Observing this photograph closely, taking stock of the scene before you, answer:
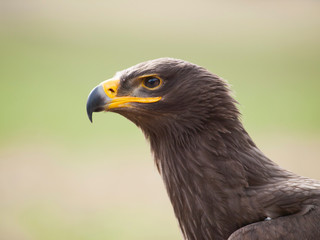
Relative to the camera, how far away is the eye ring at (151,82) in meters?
1.65

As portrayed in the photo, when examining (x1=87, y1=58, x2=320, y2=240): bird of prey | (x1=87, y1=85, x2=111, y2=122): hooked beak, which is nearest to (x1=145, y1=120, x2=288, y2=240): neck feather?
(x1=87, y1=58, x2=320, y2=240): bird of prey

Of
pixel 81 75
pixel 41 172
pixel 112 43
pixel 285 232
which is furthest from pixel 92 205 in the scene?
pixel 285 232

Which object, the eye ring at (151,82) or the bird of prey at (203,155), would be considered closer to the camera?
the bird of prey at (203,155)

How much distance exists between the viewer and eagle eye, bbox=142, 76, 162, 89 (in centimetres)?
165

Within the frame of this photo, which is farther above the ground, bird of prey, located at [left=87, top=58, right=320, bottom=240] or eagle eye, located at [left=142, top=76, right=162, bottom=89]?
eagle eye, located at [left=142, top=76, right=162, bottom=89]

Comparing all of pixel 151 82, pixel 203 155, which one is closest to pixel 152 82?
pixel 151 82

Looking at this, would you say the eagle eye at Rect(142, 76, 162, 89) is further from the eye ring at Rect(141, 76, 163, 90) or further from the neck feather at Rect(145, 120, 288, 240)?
the neck feather at Rect(145, 120, 288, 240)

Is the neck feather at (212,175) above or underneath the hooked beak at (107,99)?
underneath

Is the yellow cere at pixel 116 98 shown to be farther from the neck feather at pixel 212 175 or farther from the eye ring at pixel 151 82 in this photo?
the neck feather at pixel 212 175

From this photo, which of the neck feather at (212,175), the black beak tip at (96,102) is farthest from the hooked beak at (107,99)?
the neck feather at (212,175)

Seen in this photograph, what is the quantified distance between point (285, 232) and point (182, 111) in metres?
0.59

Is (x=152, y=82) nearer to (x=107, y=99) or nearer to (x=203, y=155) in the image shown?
(x=107, y=99)

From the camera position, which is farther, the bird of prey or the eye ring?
the eye ring

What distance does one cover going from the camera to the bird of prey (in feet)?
4.79
